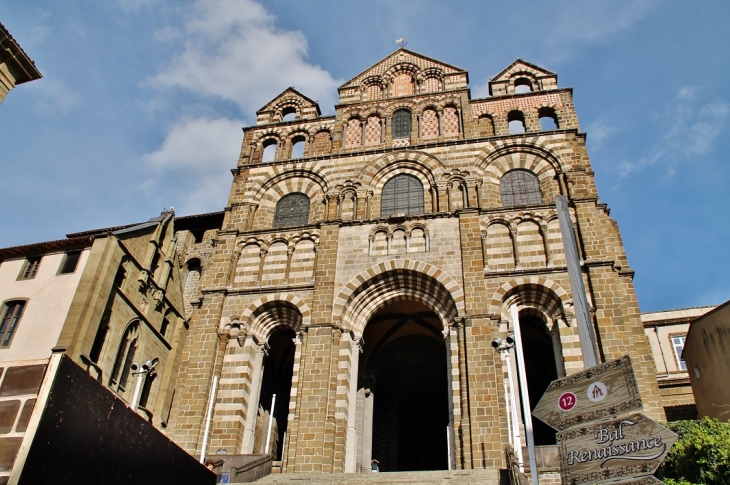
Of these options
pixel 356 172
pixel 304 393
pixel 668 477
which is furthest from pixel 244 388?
pixel 668 477

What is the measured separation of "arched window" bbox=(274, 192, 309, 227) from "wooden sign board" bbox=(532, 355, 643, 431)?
18.4 m

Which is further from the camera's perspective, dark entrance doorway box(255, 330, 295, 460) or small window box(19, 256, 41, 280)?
dark entrance doorway box(255, 330, 295, 460)

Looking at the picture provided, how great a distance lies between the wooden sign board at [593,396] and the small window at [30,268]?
1840 cm

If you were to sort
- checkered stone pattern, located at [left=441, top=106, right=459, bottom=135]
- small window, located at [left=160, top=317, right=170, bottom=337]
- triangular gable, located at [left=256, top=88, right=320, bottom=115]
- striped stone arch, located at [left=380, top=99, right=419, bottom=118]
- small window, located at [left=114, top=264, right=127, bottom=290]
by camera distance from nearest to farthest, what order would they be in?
1. small window, located at [left=114, top=264, right=127, bottom=290]
2. small window, located at [left=160, top=317, right=170, bottom=337]
3. checkered stone pattern, located at [left=441, top=106, right=459, bottom=135]
4. striped stone arch, located at [left=380, top=99, right=419, bottom=118]
5. triangular gable, located at [left=256, top=88, right=320, bottom=115]

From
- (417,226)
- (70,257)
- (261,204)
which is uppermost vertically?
(261,204)

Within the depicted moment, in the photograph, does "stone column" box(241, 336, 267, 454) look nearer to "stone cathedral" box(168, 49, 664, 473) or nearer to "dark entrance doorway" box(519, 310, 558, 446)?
"stone cathedral" box(168, 49, 664, 473)

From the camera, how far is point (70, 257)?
1938 centimetres

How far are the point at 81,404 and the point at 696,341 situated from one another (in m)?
21.7

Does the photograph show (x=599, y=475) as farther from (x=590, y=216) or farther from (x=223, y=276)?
(x=223, y=276)

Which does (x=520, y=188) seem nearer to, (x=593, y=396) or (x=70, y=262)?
(x=70, y=262)

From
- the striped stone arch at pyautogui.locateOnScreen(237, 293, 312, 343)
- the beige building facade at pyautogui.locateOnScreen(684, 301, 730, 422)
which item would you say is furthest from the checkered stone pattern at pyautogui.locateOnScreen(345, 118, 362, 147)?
the beige building facade at pyautogui.locateOnScreen(684, 301, 730, 422)

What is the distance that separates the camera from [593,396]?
5.53 m

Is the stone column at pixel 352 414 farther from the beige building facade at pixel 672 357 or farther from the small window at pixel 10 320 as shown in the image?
the beige building facade at pixel 672 357

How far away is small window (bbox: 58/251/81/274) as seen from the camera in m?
19.0
